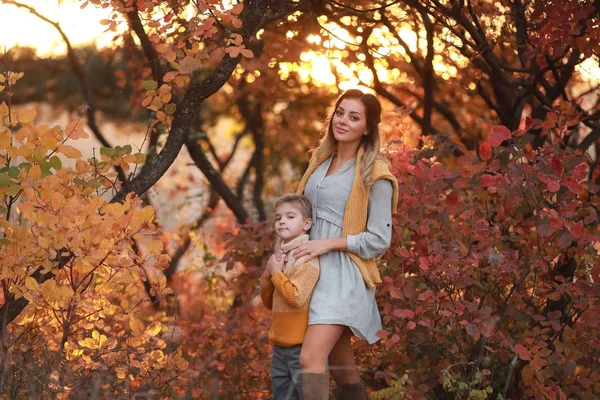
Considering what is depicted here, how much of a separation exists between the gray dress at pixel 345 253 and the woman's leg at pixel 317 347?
34mm

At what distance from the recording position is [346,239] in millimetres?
3537

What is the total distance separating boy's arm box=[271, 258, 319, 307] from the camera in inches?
136

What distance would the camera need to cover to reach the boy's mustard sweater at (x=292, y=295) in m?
3.47

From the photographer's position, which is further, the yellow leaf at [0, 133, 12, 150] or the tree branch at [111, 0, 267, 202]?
the tree branch at [111, 0, 267, 202]

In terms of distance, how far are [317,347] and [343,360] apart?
11.7 inches

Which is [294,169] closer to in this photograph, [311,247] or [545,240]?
[545,240]

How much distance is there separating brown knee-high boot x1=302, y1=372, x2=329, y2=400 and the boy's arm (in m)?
0.28

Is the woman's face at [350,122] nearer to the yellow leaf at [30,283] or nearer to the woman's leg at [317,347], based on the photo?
the woman's leg at [317,347]

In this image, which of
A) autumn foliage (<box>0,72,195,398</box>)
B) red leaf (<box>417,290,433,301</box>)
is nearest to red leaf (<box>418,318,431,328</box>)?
red leaf (<box>417,290,433,301</box>)

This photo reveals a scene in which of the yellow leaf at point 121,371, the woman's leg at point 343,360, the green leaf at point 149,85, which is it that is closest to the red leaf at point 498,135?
the woman's leg at point 343,360

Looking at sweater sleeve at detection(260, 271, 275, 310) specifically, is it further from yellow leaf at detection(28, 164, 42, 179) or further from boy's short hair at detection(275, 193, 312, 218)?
yellow leaf at detection(28, 164, 42, 179)

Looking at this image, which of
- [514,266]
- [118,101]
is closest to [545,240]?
[514,266]

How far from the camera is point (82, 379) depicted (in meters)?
4.14

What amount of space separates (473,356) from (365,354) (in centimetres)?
69
